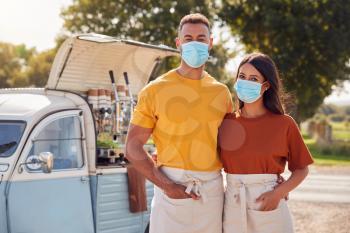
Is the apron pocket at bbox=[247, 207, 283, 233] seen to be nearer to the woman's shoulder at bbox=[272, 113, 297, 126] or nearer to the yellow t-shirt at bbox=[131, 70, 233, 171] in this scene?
the yellow t-shirt at bbox=[131, 70, 233, 171]

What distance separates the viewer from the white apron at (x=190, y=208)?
3.50 meters

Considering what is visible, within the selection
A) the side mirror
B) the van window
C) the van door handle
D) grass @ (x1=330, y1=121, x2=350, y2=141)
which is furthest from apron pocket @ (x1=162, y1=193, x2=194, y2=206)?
grass @ (x1=330, y1=121, x2=350, y2=141)

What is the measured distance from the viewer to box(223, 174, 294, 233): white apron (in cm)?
351

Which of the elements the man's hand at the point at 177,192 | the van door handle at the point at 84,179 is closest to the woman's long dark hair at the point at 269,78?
the man's hand at the point at 177,192

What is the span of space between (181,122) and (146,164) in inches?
12.8

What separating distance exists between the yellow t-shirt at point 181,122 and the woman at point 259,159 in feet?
0.36

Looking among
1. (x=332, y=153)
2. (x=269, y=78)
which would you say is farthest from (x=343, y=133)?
(x=269, y=78)

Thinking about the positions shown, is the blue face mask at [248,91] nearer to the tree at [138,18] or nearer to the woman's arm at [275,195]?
the woman's arm at [275,195]

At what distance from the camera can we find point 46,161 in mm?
4809

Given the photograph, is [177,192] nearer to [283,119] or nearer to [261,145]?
[261,145]

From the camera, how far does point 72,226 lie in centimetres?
530

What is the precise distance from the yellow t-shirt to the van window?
1.93m

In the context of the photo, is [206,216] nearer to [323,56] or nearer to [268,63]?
[268,63]

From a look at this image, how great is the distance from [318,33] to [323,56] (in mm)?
1333
